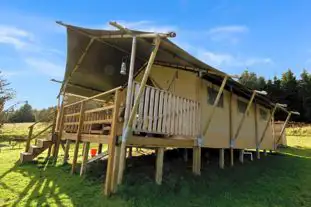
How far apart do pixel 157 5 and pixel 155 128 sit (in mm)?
6988

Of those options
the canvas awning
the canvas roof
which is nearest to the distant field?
the canvas roof

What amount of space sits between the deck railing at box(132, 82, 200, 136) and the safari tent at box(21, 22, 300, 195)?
2cm

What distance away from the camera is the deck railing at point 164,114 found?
5.75m

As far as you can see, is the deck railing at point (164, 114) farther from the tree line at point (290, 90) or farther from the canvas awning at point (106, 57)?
the tree line at point (290, 90)

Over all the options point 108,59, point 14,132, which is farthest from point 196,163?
point 14,132

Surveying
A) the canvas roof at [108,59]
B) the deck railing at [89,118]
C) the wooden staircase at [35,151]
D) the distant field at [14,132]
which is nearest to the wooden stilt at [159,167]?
the deck railing at [89,118]

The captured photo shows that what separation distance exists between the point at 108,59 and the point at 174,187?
463 cm

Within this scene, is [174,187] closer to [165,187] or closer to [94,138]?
[165,187]

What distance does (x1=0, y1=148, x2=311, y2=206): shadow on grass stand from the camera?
5.37 m

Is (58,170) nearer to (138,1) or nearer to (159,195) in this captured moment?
(159,195)

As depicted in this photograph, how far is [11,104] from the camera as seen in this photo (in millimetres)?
21984

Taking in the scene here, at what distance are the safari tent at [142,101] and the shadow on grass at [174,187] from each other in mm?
436

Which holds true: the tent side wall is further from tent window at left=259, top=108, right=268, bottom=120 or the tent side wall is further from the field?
tent window at left=259, top=108, right=268, bottom=120

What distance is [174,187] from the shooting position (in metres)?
6.24
